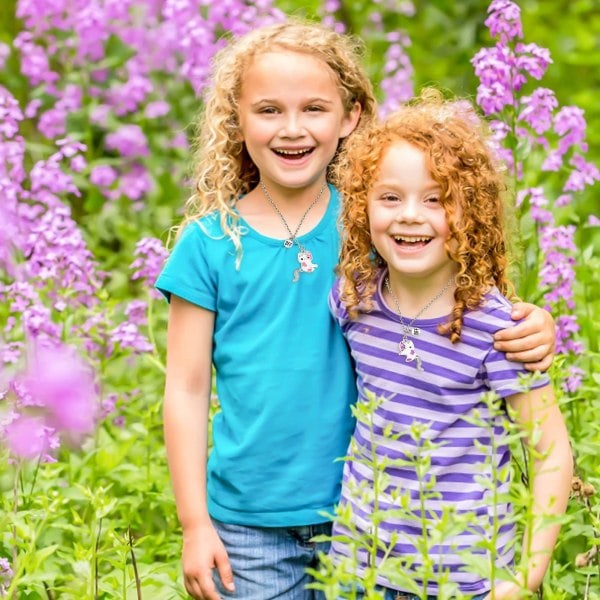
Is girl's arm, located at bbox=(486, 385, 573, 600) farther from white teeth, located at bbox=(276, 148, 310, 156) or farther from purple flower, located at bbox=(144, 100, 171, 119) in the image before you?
purple flower, located at bbox=(144, 100, 171, 119)

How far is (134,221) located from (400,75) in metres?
1.45

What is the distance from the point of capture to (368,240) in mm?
2547

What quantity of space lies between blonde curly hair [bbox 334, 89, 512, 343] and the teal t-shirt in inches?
5.2

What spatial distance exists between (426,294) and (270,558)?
0.68m

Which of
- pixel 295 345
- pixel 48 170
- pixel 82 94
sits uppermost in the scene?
pixel 82 94

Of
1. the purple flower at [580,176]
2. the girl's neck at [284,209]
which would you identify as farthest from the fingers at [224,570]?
the purple flower at [580,176]

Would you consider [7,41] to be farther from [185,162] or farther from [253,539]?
[253,539]

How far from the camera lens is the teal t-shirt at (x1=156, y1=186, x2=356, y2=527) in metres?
2.64

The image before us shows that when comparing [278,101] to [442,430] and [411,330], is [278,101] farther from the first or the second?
[442,430]

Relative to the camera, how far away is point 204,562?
8.60 feet

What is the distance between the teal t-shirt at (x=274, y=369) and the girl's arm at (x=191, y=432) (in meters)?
0.04

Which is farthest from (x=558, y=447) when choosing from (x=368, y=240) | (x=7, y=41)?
(x=7, y=41)

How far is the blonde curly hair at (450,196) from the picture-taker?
2387 millimetres

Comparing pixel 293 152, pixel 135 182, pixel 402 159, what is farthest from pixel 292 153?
pixel 135 182
